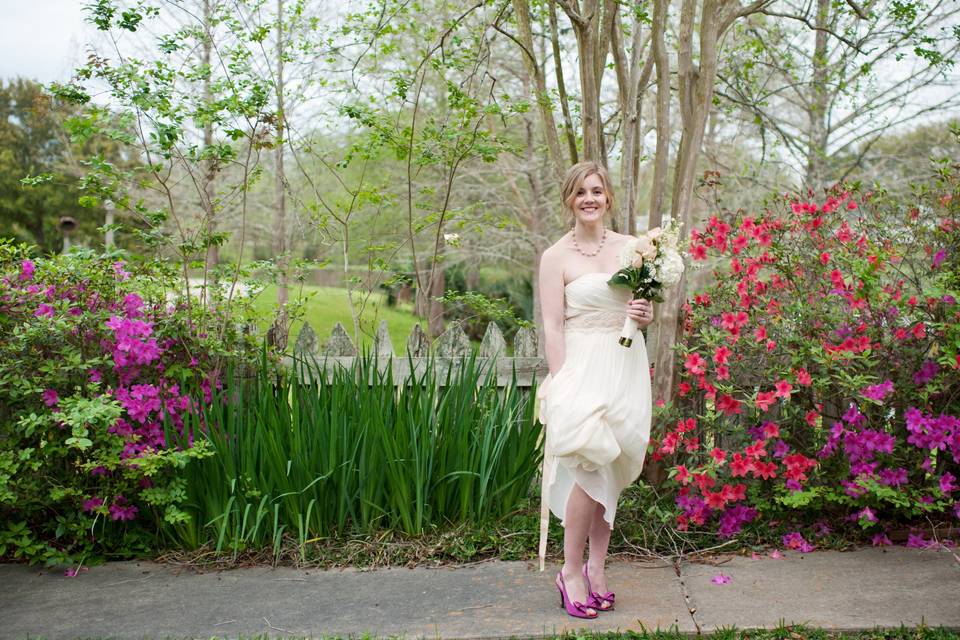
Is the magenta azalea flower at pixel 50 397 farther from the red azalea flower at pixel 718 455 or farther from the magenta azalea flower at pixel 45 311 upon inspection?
the red azalea flower at pixel 718 455

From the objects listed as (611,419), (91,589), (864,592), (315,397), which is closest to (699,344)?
(611,419)

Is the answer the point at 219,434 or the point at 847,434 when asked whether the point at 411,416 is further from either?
the point at 847,434

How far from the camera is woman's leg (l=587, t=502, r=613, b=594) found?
136 inches

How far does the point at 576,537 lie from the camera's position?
11.1ft

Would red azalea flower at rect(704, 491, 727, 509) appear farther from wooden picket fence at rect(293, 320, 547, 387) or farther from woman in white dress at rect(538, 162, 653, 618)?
wooden picket fence at rect(293, 320, 547, 387)

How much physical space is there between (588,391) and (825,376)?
1365 mm

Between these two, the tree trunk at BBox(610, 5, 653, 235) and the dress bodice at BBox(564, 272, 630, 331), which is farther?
the tree trunk at BBox(610, 5, 653, 235)

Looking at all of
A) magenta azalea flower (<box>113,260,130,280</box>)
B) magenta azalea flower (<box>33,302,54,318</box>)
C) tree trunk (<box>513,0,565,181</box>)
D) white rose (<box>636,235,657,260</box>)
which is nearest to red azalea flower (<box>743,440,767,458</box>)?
white rose (<box>636,235,657,260</box>)

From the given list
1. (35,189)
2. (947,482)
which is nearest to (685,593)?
(947,482)

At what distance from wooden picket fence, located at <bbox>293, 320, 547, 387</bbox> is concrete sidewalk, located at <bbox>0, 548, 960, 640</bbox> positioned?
143cm

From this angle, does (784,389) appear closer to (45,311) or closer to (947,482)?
(947,482)

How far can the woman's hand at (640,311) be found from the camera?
3.35 meters

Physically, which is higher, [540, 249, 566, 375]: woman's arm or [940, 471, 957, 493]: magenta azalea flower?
[540, 249, 566, 375]: woman's arm

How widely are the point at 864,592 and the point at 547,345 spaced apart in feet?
5.49
